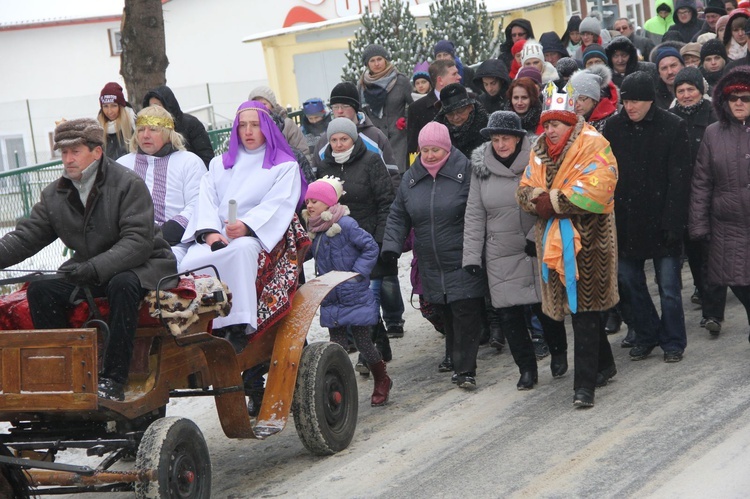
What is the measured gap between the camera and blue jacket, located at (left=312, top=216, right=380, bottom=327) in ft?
27.5

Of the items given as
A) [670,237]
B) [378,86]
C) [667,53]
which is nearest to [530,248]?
[670,237]

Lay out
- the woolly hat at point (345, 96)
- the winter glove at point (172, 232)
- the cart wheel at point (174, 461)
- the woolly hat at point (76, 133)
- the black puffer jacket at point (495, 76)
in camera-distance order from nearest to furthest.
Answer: the cart wheel at point (174, 461) → the woolly hat at point (76, 133) → the winter glove at point (172, 232) → the woolly hat at point (345, 96) → the black puffer jacket at point (495, 76)

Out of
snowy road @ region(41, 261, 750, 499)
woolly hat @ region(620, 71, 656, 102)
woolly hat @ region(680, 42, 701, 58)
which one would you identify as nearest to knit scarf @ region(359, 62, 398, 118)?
woolly hat @ region(680, 42, 701, 58)

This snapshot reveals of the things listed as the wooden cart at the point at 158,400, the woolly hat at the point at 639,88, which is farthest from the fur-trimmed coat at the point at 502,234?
the wooden cart at the point at 158,400

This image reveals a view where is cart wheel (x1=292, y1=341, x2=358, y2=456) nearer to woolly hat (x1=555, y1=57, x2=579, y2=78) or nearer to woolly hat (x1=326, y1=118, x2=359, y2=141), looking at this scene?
woolly hat (x1=326, y1=118, x2=359, y2=141)

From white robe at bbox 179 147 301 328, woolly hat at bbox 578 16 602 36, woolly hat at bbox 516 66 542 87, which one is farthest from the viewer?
woolly hat at bbox 578 16 602 36

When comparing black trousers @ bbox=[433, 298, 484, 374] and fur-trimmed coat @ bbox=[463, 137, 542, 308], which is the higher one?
fur-trimmed coat @ bbox=[463, 137, 542, 308]

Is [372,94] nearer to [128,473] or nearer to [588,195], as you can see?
[588,195]

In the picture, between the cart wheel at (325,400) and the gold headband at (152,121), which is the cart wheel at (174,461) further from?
the gold headband at (152,121)

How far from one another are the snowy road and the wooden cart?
0.35m

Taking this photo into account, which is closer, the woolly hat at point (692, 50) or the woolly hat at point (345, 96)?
the woolly hat at point (345, 96)

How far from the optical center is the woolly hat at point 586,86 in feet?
30.0

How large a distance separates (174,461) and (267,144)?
240 centimetres

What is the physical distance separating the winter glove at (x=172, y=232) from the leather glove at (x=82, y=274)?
1.62 m
